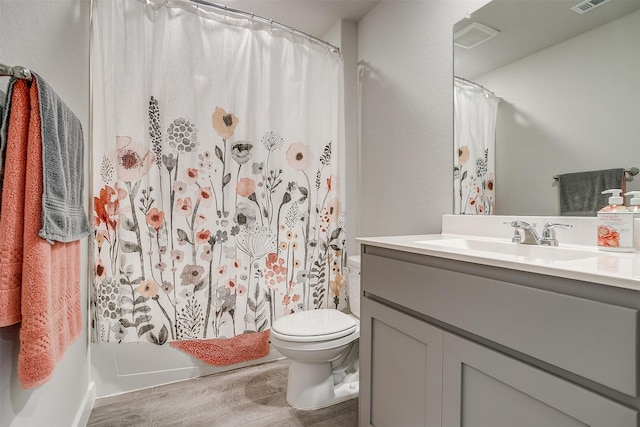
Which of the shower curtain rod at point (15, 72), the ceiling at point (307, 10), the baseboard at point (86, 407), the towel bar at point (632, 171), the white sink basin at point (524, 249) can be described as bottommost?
the baseboard at point (86, 407)

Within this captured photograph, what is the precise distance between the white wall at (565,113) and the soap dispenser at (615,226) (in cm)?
10

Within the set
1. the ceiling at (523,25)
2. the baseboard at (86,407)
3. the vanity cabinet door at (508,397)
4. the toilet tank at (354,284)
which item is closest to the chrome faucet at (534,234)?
the vanity cabinet door at (508,397)

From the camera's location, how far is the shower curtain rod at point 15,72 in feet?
2.25

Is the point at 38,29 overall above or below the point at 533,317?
above

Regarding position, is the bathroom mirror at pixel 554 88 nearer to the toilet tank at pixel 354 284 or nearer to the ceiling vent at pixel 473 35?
the ceiling vent at pixel 473 35

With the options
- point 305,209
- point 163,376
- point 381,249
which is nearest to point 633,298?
point 381,249

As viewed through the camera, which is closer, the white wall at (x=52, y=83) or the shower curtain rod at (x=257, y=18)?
the white wall at (x=52, y=83)

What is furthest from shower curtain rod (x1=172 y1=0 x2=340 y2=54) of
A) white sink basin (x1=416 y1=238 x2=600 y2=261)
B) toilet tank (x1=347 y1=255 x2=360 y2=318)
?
white sink basin (x1=416 y1=238 x2=600 y2=261)

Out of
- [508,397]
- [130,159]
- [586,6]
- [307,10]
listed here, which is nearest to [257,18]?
[307,10]

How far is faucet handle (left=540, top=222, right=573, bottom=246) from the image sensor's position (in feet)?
3.60

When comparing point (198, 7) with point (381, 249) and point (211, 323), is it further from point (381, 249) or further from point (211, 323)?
point (211, 323)

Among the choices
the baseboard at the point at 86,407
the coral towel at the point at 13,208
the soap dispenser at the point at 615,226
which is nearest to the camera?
the coral towel at the point at 13,208

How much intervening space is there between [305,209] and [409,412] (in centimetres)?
125

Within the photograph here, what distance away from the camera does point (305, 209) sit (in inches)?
77.7
